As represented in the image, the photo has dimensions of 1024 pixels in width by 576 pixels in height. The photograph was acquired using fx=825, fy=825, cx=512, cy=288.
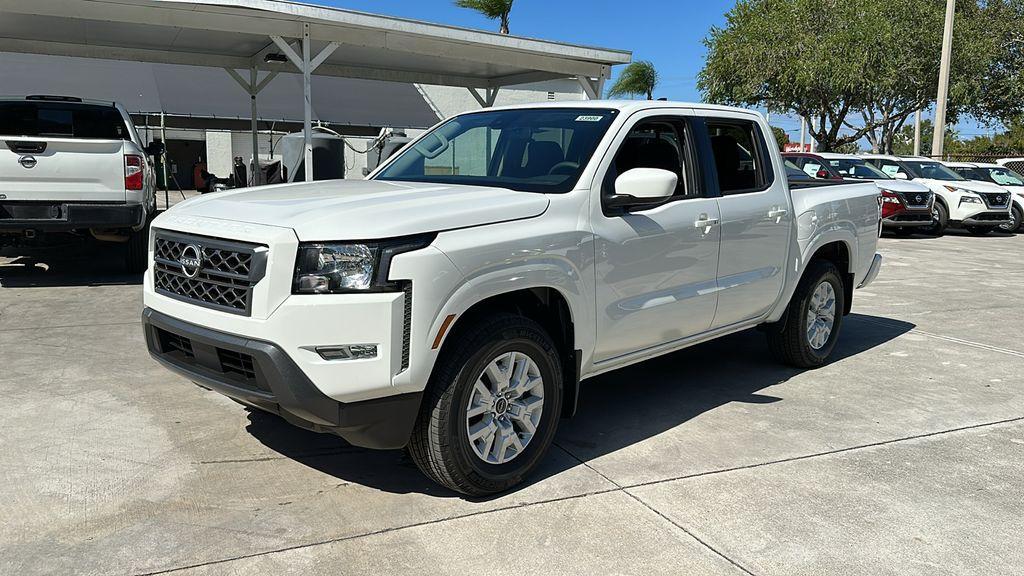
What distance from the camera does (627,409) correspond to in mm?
5102

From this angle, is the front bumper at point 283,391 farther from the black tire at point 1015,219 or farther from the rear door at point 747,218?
the black tire at point 1015,219

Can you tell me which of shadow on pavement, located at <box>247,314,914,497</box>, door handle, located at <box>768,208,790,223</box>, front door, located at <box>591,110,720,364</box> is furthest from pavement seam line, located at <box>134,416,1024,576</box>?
door handle, located at <box>768,208,790,223</box>

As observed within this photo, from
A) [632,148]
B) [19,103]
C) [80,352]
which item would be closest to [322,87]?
[19,103]

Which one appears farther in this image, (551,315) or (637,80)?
(637,80)

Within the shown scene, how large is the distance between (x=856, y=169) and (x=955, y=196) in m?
2.66

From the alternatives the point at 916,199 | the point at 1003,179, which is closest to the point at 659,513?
the point at 916,199

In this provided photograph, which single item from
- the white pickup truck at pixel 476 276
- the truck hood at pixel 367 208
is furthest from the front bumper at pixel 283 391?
the truck hood at pixel 367 208

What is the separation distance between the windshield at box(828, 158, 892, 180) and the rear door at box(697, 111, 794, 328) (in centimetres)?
1305

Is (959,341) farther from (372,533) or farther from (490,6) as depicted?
(490,6)

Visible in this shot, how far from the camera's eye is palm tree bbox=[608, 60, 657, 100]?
136ft

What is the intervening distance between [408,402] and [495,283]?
0.64 m

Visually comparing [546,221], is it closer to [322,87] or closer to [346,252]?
[346,252]

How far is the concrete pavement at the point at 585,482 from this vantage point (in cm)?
322

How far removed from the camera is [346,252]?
3.25 m
